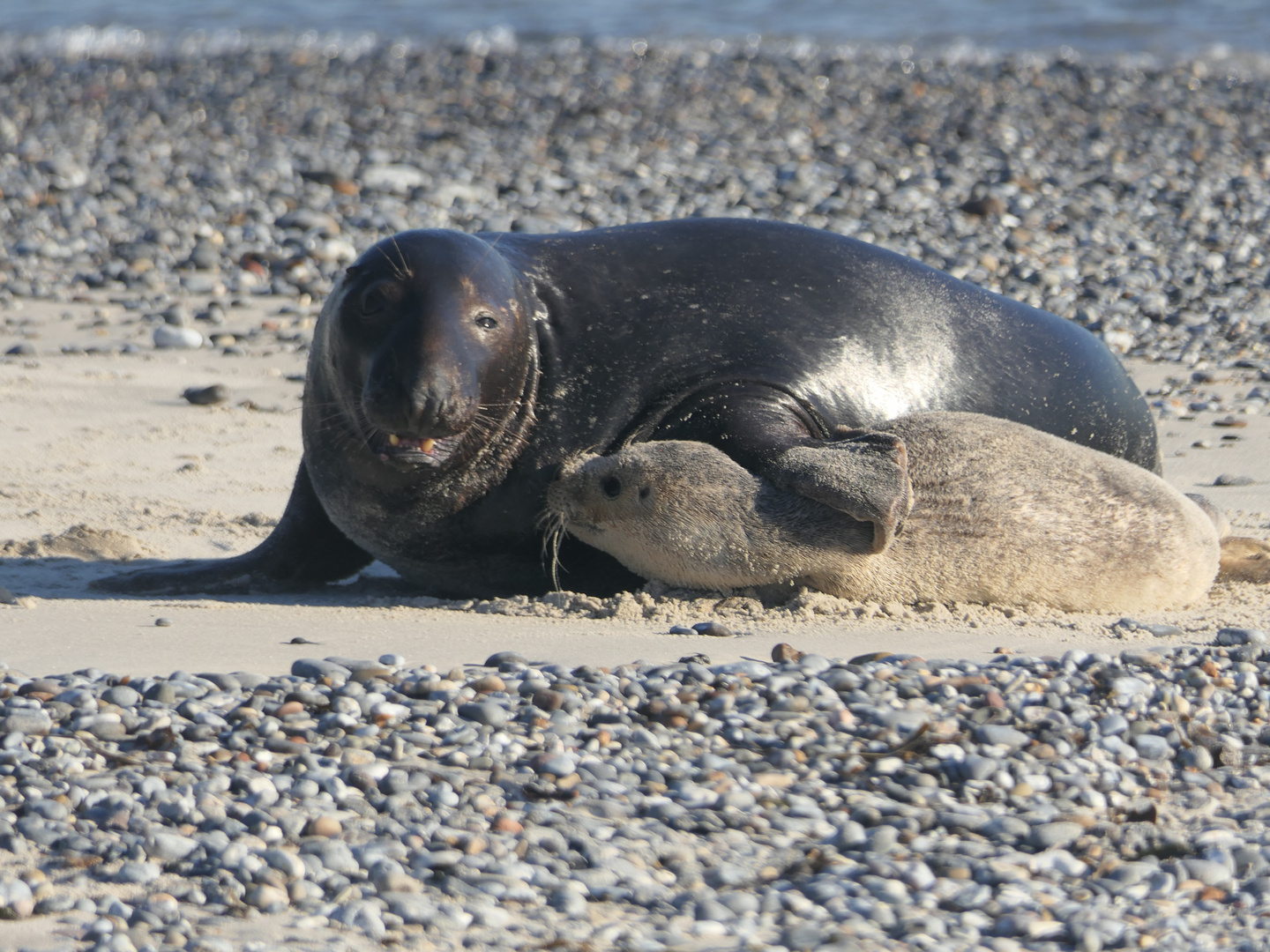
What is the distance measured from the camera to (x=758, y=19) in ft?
86.7

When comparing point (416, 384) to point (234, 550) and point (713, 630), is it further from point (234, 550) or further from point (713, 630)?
point (234, 550)

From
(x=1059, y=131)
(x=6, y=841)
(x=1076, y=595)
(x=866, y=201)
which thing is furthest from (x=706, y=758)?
(x=1059, y=131)

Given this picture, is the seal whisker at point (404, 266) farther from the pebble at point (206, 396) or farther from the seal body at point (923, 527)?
the pebble at point (206, 396)

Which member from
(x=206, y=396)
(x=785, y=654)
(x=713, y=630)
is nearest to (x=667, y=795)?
(x=785, y=654)

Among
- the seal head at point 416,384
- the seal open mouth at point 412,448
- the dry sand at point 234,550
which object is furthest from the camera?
the seal open mouth at point 412,448

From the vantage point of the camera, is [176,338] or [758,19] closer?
[176,338]

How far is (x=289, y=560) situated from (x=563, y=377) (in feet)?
3.69

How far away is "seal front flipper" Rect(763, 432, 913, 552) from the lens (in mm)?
4633

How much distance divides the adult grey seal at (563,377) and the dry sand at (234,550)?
0.23 m

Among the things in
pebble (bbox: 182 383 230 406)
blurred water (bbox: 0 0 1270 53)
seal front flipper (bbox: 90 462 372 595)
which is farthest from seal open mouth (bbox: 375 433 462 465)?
blurred water (bbox: 0 0 1270 53)

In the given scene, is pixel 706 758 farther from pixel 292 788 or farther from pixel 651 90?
pixel 651 90

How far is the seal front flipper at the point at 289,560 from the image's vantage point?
5539 millimetres

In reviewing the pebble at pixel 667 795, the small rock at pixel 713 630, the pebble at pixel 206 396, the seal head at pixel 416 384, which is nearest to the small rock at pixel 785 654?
the pebble at pixel 667 795

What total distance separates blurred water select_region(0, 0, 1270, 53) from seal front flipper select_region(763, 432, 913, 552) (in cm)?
1927
